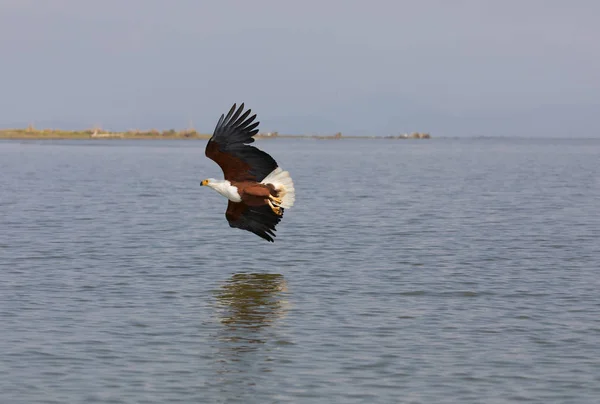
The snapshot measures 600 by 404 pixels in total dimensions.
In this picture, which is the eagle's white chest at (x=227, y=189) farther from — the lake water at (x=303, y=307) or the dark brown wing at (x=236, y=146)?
the lake water at (x=303, y=307)

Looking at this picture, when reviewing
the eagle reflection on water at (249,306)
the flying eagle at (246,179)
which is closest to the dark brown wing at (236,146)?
the flying eagle at (246,179)

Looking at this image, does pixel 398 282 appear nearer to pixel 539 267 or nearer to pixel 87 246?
pixel 539 267

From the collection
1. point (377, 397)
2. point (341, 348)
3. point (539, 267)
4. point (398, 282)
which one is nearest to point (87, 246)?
point (398, 282)

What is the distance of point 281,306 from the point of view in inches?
642

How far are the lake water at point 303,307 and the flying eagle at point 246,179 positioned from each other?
1127mm

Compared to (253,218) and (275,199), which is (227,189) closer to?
(275,199)

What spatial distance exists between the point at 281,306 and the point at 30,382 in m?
5.36

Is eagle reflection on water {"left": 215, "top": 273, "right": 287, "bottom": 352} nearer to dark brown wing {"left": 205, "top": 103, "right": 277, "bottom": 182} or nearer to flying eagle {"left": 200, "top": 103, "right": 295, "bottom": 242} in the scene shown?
flying eagle {"left": 200, "top": 103, "right": 295, "bottom": 242}

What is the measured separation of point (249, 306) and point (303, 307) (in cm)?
88

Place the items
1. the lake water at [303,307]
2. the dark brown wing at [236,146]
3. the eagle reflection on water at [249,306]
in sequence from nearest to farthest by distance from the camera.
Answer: the lake water at [303,307], the eagle reflection on water at [249,306], the dark brown wing at [236,146]

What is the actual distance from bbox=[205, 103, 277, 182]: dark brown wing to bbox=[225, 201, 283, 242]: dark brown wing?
0.72 m

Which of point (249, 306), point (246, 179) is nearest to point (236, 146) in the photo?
point (246, 179)

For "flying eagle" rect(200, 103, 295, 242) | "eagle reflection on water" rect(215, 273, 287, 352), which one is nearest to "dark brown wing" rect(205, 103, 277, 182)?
"flying eagle" rect(200, 103, 295, 242)

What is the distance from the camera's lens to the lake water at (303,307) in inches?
460
